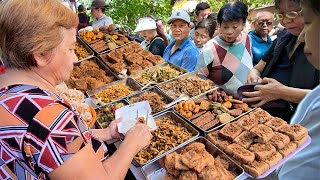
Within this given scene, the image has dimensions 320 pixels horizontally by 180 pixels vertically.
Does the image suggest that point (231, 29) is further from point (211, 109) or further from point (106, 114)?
point (106, 114)

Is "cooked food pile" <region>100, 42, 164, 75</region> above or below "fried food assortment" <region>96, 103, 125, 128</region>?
above

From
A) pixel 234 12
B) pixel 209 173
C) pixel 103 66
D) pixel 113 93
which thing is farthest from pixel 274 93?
pixel 103 66

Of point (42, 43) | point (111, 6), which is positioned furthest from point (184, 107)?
point (111, 6)

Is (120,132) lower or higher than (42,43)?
lower

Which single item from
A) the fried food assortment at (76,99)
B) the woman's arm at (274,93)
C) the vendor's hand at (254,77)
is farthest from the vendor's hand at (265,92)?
the fried food assortment at (76,99)

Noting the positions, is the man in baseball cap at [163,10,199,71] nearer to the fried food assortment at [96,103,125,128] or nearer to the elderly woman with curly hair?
the fried food assortment at [96,103,125,128]

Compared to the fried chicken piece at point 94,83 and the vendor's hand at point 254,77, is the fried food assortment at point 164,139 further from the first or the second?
the fried chicken piece at point 94,83

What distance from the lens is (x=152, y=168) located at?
1961 millimetres

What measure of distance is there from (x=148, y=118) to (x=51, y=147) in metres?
1.15

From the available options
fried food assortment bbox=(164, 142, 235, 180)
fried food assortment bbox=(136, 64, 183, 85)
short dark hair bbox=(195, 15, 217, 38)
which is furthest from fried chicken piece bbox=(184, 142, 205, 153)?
short dark hair bbox=(195, 15, 217, 38)

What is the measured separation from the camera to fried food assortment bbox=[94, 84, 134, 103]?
2.93 metres

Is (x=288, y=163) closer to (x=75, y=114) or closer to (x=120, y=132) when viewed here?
(x=75, y=114)

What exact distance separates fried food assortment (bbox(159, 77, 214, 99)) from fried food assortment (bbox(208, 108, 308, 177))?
71cm

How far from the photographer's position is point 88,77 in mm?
3320
